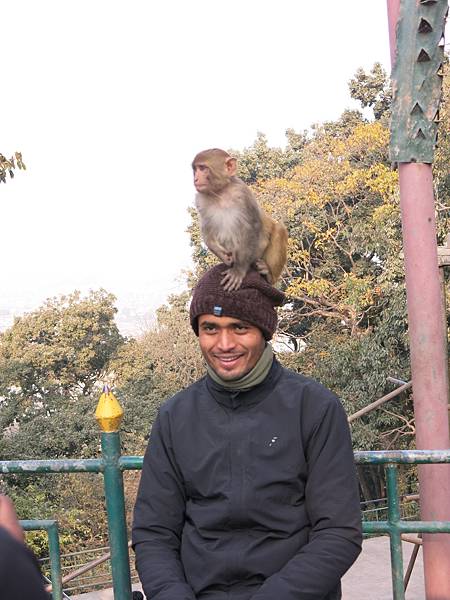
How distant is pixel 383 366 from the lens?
14617mm

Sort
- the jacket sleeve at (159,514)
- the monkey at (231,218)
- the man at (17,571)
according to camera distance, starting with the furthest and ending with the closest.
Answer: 1. the monkey at (231,218)
2. the jacket sleeve at (159,514)
3. the man at (17,571)

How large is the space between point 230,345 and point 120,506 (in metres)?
0.65

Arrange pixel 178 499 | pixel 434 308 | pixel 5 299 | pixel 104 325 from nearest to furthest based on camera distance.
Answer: pixel 178 499, pixel 434 308, pixel 104 325, pixel 5 299

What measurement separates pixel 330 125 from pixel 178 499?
19.8 metres

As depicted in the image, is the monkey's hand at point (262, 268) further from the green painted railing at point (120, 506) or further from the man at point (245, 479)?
the green painted railing at point (120, 506)

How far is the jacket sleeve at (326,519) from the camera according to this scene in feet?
5.90

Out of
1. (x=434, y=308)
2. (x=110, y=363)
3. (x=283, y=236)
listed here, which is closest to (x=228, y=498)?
(x=283, y=236)

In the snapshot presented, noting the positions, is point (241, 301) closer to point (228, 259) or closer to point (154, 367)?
point (228, 259)

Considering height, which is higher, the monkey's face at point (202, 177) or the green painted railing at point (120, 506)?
the monkey's face at point (202, 177)

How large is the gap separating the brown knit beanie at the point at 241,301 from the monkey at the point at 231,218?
269 millimetres

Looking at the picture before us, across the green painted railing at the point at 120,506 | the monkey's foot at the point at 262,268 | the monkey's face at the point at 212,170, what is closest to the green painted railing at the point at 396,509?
the green painted railing at the point at 120,506

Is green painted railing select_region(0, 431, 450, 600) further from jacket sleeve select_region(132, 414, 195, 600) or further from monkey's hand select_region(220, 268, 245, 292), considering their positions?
monkey's hand select_region(220, 268, 245, 292)

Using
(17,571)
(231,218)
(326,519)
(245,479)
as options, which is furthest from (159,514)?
(17,571)

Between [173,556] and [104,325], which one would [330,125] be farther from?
[173,556]
